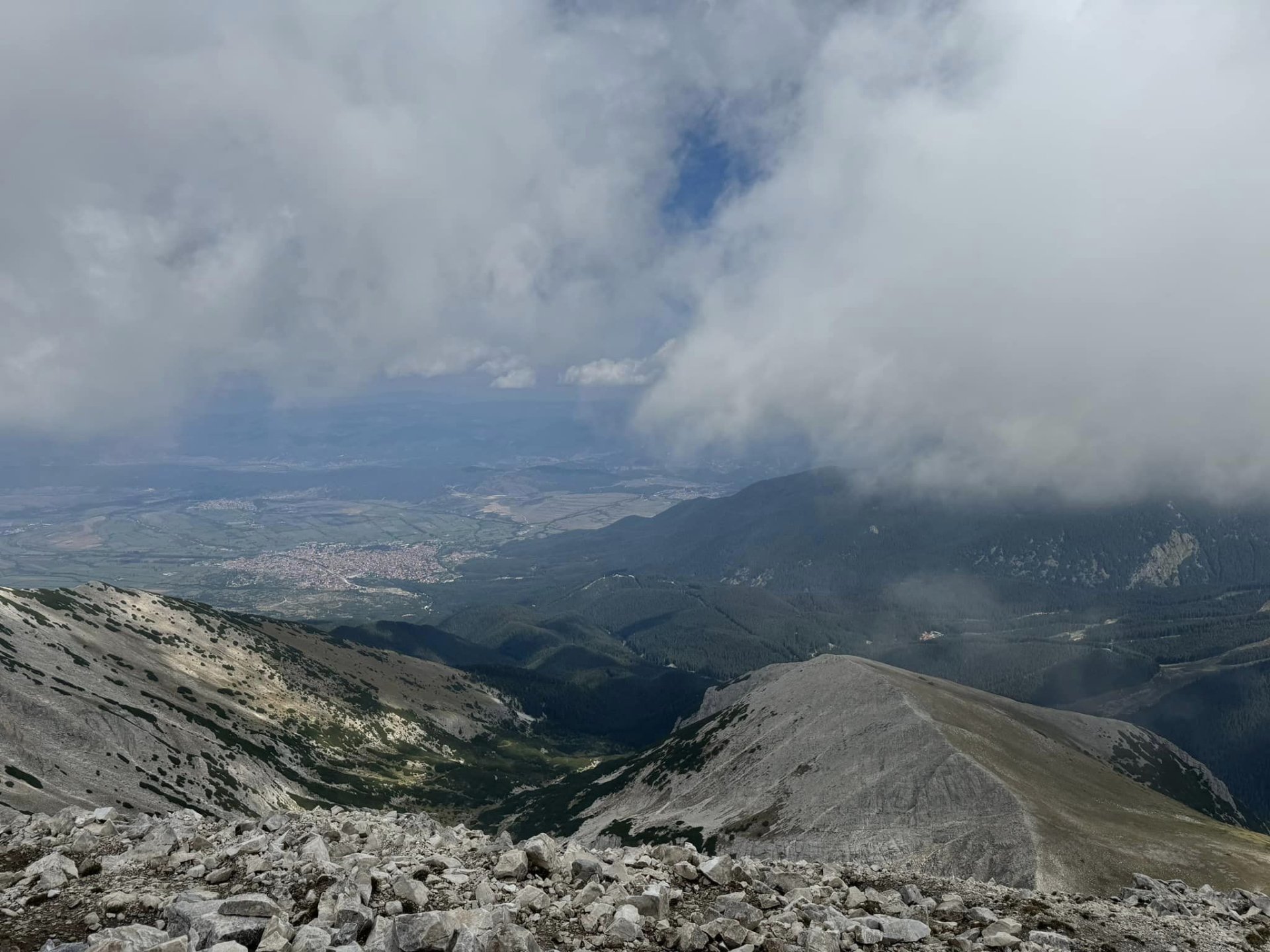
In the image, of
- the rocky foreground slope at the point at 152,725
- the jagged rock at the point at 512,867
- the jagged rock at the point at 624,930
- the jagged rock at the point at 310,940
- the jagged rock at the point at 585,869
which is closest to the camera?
the jagged rock at the point at 310,940

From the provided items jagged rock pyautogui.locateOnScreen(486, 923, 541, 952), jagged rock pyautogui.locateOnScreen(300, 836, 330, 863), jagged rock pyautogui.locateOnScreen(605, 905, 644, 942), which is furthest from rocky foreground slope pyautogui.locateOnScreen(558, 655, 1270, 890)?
jagged rock pyautogui.locateOnScreen(300, 836, 330, 863)

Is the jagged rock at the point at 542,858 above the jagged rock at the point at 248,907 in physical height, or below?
below

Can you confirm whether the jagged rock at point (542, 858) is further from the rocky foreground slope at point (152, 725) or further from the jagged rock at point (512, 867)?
the rocky foreground slope at point (152, 725)

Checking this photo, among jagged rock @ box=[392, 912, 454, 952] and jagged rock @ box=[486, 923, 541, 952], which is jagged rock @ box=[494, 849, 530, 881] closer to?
jagged rock @ box=[486, 923, 541, 952]

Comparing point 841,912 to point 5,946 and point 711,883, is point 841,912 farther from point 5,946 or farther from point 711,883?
point 5,946

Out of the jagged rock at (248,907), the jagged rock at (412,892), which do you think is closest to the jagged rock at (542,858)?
the jagged rock at (412,892)

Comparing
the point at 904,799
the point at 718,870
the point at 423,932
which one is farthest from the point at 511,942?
the point at 904,799

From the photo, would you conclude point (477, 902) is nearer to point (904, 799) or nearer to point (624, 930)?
point (624, 930)
